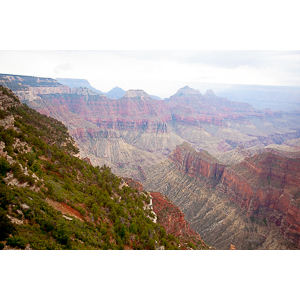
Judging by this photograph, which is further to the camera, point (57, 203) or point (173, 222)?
point (173, 222)

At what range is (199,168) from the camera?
6288 cm

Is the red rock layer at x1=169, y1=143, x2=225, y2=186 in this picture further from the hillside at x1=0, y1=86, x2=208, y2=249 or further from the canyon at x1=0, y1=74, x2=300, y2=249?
the hillside at x1=0, y1=86, x2=208, y2=249

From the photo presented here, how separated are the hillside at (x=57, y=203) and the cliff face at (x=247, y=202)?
2463 centimetres

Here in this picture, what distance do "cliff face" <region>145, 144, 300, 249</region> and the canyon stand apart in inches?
6.8

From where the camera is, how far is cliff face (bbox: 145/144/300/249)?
1578 inches

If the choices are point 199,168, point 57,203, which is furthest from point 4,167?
point 199,168

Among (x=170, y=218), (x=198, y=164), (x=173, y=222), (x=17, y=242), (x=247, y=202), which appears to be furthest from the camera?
(x=198, y=164)

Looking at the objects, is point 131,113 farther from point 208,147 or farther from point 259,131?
point 259,131

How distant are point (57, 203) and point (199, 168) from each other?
53.4 m

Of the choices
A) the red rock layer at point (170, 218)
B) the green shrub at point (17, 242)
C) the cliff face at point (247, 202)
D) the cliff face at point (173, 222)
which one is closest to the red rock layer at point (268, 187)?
the cliff face at point (247, 202)

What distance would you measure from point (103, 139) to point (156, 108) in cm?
6821

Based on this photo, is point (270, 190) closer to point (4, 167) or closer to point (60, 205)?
point (60, 205)

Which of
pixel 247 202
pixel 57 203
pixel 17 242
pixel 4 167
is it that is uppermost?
pixel 4 167

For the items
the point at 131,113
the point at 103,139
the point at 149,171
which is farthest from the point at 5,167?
the point at 131,113
